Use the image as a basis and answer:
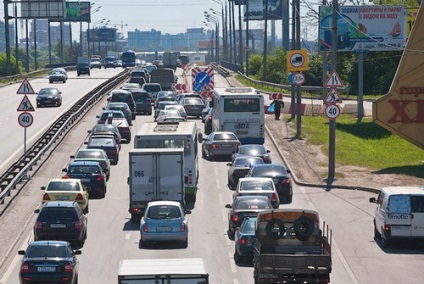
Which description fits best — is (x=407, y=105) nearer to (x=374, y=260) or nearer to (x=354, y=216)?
(x=354, y=216)

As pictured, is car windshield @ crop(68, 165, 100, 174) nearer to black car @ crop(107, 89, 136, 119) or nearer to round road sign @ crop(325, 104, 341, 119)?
round road sign @ crop(325, 104, 341, 119)

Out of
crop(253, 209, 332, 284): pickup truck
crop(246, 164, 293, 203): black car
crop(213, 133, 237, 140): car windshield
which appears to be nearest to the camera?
crop(253, 209, 332, 284): pickup truck

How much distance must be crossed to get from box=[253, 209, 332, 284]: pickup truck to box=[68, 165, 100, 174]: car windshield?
16109 mm

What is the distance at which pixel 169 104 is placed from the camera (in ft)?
231

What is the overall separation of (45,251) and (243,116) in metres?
30.6

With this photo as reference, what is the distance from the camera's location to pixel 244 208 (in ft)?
108

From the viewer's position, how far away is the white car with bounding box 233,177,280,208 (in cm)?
3666

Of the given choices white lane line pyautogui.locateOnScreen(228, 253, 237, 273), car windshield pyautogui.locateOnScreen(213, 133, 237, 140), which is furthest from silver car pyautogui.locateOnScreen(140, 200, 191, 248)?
car windshield pyautogui.locateOnScreen(213, 133, 237, 140)

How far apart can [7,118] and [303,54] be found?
2194 centimetres

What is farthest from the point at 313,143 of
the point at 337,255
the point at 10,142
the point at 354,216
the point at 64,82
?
the point at 64,82

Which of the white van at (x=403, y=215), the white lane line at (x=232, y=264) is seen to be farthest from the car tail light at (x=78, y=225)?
the white van at (x=403, y=215)

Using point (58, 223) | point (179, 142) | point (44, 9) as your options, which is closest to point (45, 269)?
point (58, 223)

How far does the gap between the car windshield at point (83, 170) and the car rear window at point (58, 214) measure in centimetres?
993

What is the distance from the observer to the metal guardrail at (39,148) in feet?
136
